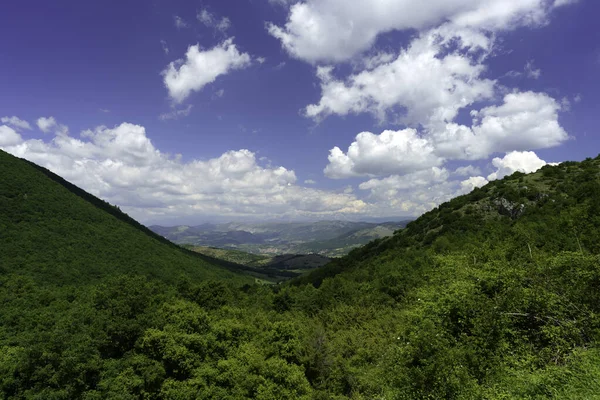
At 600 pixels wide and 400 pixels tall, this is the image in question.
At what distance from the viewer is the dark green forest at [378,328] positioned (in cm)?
2052

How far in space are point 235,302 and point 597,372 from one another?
61351 mm

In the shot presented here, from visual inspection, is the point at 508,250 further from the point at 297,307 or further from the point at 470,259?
the point at 297,307

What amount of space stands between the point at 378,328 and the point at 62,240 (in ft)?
432

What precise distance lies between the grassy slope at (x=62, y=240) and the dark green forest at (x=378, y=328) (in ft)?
32.5

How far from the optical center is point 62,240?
118812mm

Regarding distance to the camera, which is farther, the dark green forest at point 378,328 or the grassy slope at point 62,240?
the grassy slope at point 62,240

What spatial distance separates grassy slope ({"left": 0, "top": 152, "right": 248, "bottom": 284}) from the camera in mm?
100750

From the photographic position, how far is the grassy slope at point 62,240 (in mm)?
100750

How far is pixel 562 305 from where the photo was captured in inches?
842

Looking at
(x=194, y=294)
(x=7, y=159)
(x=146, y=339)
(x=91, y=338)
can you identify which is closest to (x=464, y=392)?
(x=146, y=339)

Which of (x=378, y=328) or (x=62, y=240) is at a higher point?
(x=62, y=240)

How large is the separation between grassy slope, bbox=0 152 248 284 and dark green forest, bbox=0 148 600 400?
991cm

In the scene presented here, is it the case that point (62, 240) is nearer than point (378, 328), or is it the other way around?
point (378, 328)

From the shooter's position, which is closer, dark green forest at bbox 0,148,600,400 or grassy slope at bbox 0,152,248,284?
dark green forest at bbox 0,148,600,400
